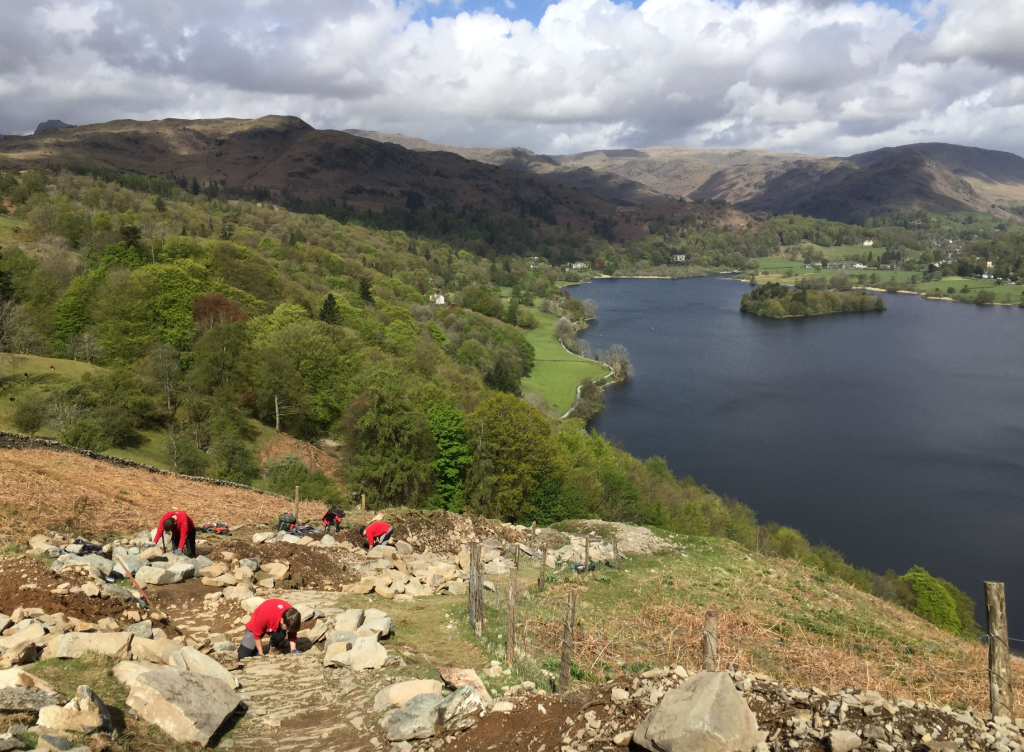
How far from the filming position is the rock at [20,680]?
6227mm

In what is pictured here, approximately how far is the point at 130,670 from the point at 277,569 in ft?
17.9

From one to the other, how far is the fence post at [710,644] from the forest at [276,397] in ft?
74.9

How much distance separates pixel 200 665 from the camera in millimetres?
7938

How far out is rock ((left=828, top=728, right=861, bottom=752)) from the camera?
18.7ft

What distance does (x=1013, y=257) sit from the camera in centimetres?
17450

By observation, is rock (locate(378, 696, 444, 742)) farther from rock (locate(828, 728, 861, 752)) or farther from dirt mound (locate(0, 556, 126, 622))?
dirt mound (locate(0, 556, 126, 622))

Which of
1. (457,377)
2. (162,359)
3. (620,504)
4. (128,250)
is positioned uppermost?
(128,250)

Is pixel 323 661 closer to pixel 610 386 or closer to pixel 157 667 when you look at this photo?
pixel 157 667

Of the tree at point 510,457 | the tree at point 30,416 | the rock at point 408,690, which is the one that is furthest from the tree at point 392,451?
the rock at point 408,690

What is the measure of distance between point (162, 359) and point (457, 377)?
24.8 metres

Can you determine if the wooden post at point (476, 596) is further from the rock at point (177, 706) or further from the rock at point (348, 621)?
the rock at point (177, 706)

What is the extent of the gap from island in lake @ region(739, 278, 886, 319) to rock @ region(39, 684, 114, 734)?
5196 inches

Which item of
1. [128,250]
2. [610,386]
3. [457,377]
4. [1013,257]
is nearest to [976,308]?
[1013,257]

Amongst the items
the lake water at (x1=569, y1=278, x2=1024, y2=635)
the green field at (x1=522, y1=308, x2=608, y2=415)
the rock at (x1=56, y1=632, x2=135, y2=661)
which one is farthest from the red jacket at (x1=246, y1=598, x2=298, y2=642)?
the green field at (x1=522, y1=308, x2=608, y2=415)
